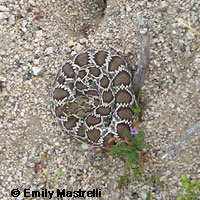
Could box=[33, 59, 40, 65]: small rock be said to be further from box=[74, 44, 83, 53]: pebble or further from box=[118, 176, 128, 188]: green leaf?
box=[118, 176, 128, 188]: green leaf

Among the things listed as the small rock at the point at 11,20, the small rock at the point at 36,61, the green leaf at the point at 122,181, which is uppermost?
the small rock at the point at 11,20

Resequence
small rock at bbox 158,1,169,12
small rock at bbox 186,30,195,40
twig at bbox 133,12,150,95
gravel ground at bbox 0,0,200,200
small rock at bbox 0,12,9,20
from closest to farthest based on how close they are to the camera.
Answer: twig at bbox 133,12,150,95
gravel ground at bbox 0,0,200,200
small rock at bbox 186,30,195,40
small rock at bbox 158,1,169,12
small rock at bbox 0,12,9,20

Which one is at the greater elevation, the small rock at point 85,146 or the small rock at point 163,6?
the small rock at point 163,6

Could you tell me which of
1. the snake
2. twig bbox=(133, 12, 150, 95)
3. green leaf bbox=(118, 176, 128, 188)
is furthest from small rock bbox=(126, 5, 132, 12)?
green leaf bbox=(118, 176, 128, 188)

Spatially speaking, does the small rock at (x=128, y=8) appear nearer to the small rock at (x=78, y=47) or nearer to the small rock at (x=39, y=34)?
the small rock at (x=78, y=47)

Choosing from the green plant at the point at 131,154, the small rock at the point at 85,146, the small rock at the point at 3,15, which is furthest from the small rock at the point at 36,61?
the green plant at the point at 131,154

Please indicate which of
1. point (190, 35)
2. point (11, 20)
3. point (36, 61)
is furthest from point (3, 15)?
point (190, 35)

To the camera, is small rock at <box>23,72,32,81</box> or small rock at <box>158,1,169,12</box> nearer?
small rock at <box>158,1,169,12</box>

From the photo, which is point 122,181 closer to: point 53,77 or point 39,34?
point 53,77
